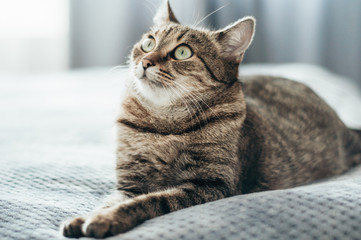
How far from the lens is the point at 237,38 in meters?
1.05

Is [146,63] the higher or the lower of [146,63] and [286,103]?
the higher

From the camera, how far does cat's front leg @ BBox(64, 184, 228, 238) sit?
2.11 ft

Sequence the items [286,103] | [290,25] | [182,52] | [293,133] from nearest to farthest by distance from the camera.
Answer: [182,52]
[293,133]
[286,103]
[290,25]

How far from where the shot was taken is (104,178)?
1.02 metres

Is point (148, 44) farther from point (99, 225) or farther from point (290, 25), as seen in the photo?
point (290, 25)

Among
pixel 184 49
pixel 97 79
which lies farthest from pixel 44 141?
pixel 97 79

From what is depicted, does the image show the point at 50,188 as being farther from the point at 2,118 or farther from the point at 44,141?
the point at 2,118

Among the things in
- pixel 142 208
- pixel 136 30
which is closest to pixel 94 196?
pixel 142 208

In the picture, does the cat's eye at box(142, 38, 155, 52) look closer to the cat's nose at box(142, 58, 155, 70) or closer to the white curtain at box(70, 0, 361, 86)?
the cat's nose at box(142, 58, 155, 70)

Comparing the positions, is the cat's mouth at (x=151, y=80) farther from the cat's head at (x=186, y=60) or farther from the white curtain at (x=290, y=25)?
the white curtain at (x=290, y=25)

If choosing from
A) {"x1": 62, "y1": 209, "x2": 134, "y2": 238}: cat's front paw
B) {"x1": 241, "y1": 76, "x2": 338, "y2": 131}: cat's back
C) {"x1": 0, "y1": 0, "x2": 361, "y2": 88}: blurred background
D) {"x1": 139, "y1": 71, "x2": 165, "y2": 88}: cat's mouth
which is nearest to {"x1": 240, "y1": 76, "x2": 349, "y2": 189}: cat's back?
{"x1": 241, "y1": 76, "x2": 338, "y2": 131}: cat's back

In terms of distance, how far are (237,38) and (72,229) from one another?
65 cm

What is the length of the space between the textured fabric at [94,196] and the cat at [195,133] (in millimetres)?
93

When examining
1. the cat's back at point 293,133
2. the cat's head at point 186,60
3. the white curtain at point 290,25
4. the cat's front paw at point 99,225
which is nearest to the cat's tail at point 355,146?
the cat's back at point 293,133
